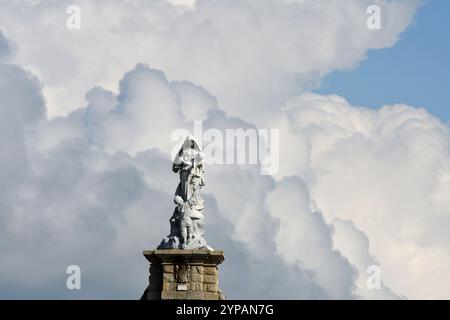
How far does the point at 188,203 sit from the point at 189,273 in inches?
75.3

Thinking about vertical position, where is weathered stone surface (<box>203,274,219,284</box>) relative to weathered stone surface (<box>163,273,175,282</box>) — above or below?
below

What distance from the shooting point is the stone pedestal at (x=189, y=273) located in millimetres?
32969

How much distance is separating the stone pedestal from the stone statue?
29 centimetres

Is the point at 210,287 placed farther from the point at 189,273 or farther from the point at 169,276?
the point at 169,276

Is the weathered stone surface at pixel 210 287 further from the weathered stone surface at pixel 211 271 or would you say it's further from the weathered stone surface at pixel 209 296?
the weathered stone surface at pixel 211 271

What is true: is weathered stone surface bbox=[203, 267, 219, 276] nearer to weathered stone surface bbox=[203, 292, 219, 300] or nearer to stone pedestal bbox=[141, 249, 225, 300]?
stone pedestal bbox=[141, 249, 225, 300]

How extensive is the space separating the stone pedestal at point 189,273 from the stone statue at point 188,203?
0.29 m

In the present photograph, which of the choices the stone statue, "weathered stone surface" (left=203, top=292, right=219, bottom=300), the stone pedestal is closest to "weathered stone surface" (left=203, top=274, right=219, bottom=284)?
the stone pedestal

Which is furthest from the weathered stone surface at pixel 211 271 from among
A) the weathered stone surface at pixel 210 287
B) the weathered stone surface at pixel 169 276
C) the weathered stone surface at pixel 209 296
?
the weathered stone surface at pixel 169 276

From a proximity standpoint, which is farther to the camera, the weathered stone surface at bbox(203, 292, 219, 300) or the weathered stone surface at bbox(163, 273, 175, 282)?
the weathered stone surface at bbox(163, 273, 175, 282)

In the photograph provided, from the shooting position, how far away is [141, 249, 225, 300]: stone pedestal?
3297 cm
